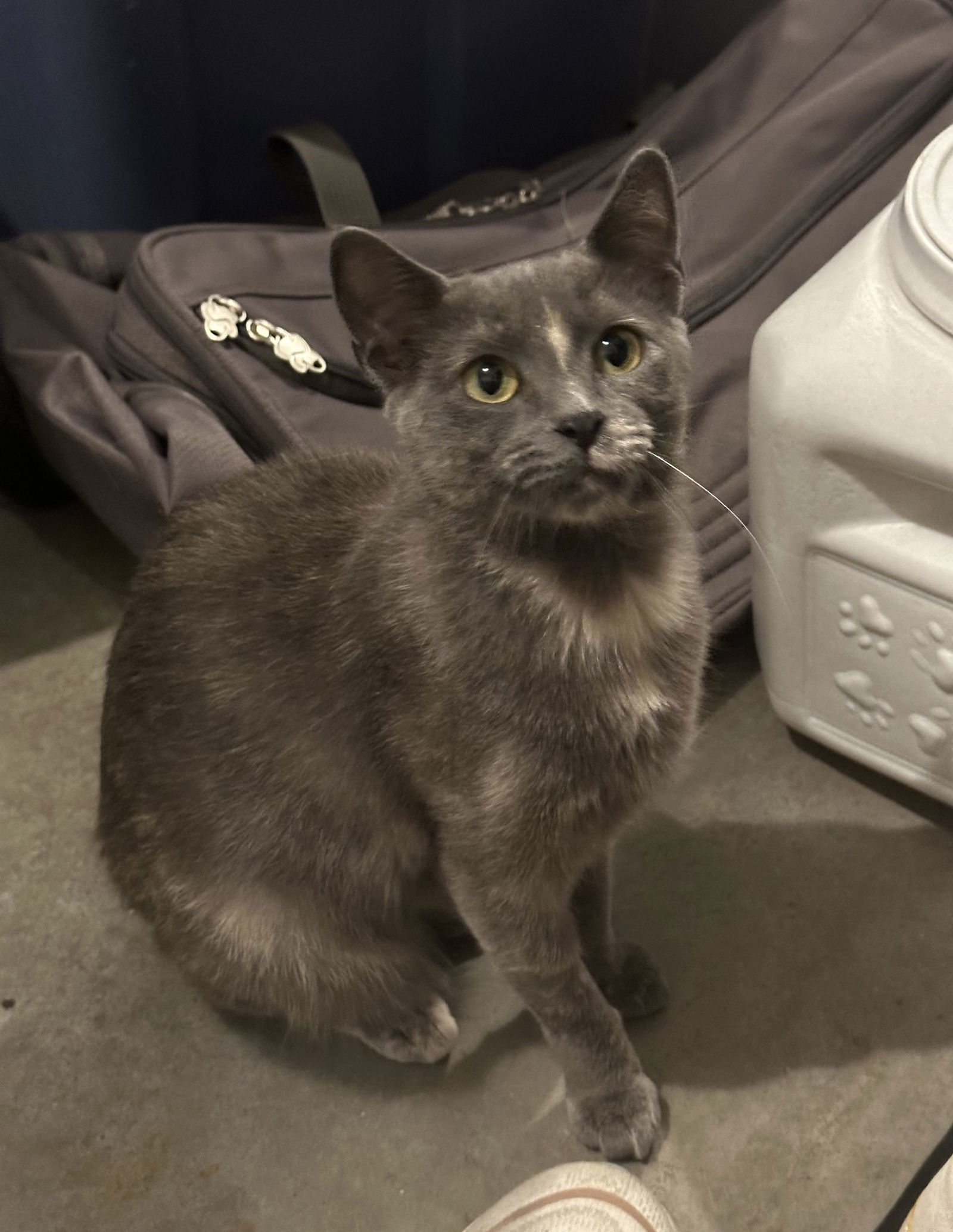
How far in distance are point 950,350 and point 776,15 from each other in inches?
31.9

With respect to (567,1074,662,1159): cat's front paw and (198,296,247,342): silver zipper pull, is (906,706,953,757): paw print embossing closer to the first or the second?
(567,1074,662,1159): cat's front paw

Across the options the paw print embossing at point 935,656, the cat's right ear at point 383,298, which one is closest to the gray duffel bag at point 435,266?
the paw print embossing at point 935,656

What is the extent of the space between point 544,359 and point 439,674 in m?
0.25

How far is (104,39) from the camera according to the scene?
1.43m

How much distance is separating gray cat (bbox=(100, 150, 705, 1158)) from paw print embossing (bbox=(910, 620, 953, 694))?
0.91ft

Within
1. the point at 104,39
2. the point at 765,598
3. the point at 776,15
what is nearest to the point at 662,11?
the point at 776,15

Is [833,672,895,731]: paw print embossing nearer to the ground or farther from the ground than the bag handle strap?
nearer to the ground

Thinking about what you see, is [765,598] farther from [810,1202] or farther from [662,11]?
[662,11]

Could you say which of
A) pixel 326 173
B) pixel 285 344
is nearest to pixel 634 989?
pixel 285 344

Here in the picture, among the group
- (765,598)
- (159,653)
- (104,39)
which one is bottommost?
(765,598)

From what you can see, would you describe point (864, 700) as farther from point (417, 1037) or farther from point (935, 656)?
point (417, 1037)

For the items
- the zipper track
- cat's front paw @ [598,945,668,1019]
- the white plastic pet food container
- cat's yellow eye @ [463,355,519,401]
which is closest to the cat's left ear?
cat's yellow eye @ [463,355,519,401]

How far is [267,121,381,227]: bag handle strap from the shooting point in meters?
1.33

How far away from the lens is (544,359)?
68 centimetres
